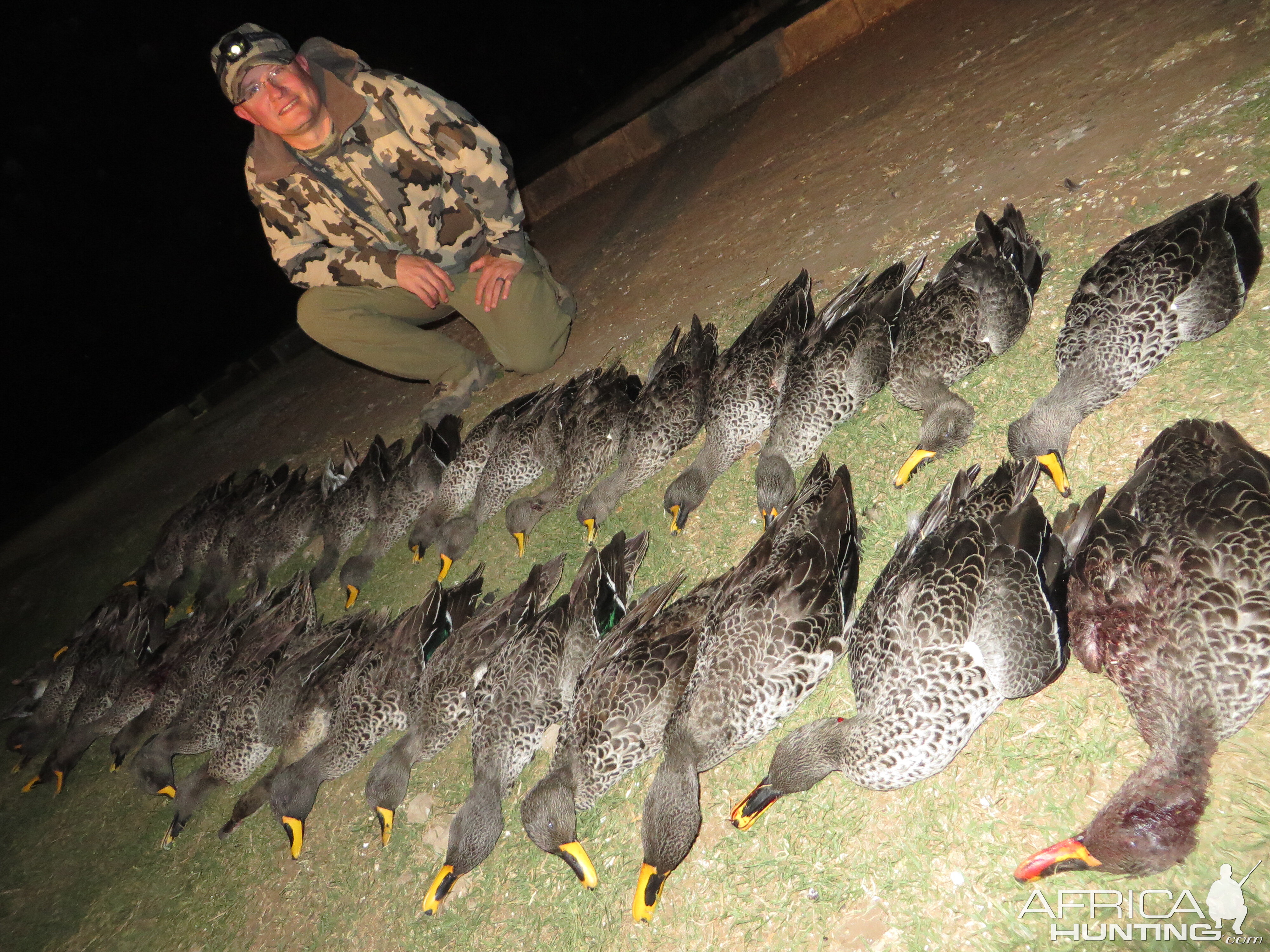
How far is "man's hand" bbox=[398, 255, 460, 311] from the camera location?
475 centimetres

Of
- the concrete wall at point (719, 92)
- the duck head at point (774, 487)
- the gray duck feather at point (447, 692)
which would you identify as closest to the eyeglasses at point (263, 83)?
the gray duck feather at point (447, 692)

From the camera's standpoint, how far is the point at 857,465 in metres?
3.31

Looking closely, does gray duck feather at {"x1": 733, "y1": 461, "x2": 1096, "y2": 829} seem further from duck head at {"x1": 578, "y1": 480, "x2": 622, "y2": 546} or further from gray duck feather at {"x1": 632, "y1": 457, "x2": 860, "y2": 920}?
duck head at {"x1": 578, "y1": 480, "x2": 622, "y2": 546}

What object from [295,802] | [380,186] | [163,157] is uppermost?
[163,157]

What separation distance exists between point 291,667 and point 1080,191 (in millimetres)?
5142

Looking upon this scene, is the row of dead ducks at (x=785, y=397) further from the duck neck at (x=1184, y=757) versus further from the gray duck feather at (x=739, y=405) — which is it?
the duck neck at (x=1184, y=757)

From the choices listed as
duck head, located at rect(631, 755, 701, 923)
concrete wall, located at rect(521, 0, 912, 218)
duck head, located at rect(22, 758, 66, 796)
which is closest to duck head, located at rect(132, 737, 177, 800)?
duck head, located at rect(22, 758, 66, 796)

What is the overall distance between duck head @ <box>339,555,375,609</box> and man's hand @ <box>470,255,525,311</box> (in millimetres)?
1955

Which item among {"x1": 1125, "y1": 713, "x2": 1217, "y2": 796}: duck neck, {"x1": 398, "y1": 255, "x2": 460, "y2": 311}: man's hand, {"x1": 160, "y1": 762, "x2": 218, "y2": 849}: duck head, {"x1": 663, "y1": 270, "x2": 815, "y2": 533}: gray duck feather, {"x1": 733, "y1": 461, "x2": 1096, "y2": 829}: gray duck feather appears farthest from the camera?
{"x1": 398, "y1": 255, "x2": 460, "y2": 311}: man's hand

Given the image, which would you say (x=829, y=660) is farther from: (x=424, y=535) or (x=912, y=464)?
(x=424, y=535)

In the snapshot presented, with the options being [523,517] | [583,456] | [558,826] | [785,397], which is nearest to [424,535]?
[523,517]

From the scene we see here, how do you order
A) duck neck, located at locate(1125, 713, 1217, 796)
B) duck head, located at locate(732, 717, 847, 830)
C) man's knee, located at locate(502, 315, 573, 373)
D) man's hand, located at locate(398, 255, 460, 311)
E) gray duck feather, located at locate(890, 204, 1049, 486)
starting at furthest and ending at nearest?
1. man's knee, located at locate(502, 315, 573, 373)
2. man's hand, located at locate(398, 255, 460, 311)
3. gray duck feather, located at locate(890, 204, 1049, 486)
4. duck head, located at locate(732, 717, 847, 830)
5. duck neck, located at locate(1125, 713, 1217, 796)

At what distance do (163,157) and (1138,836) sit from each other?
50.3ft

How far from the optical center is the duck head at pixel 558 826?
2.64 meters
